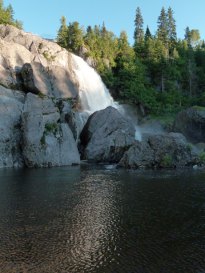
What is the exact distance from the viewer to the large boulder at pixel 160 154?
184ft

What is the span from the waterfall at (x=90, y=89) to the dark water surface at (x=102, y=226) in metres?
42.9

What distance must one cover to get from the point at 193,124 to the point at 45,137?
37632 millimetres

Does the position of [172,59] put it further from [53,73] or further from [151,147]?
[151,147]

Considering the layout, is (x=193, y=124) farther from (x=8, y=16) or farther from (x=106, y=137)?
(x=8, y=16)

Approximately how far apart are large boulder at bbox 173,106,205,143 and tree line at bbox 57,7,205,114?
62.5 ft

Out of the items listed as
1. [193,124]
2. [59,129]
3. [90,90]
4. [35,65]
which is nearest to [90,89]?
[90,90]

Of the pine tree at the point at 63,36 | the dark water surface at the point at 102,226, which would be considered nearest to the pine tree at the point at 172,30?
the pine tree at the point at 63,36

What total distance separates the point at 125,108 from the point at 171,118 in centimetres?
1291

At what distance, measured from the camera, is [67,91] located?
248 feet

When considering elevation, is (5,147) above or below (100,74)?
below

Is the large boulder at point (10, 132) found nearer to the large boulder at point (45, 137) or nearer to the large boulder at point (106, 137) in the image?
the large boulder at point (45, 137)

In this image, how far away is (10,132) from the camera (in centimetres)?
6141

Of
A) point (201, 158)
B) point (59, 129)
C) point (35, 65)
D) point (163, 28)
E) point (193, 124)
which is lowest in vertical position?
point (201, 158)

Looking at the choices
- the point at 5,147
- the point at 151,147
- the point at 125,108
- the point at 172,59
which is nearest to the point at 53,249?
the point at 151,147
